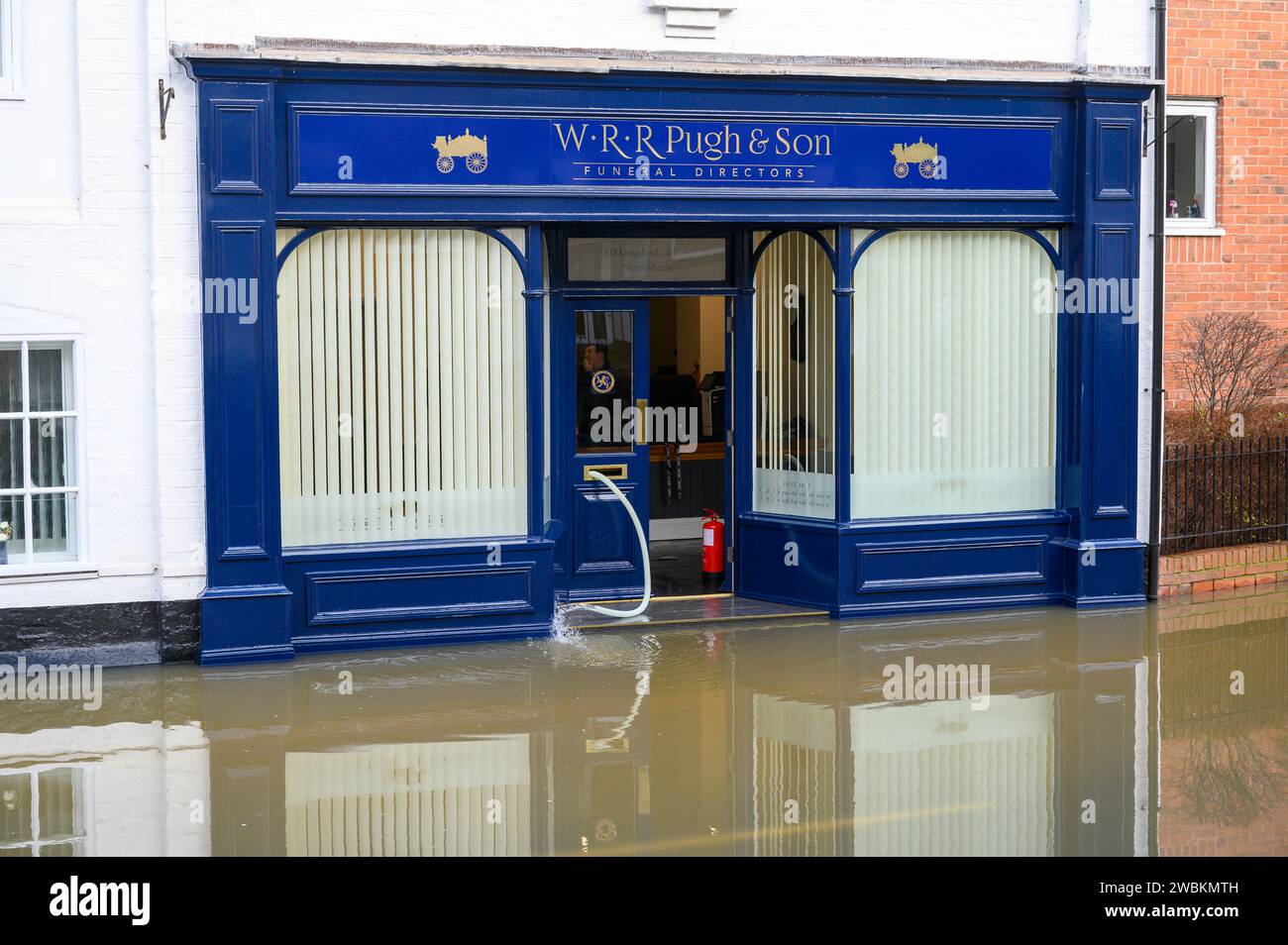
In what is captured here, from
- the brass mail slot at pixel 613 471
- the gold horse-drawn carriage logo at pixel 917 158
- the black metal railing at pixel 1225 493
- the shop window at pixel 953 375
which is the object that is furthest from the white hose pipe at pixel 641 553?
the black metal railing at pixel 1225 493

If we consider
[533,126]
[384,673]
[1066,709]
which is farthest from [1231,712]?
[533,126]

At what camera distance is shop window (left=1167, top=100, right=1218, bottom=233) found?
563 inches

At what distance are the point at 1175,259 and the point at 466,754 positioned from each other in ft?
28.7

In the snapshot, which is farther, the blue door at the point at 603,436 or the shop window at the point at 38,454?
the blue door at the point at 603,436

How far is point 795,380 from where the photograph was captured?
12.4m

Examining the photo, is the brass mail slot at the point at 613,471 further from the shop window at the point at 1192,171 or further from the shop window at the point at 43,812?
the shop window at the point at 1192,171

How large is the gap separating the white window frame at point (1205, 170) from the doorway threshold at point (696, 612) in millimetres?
5213

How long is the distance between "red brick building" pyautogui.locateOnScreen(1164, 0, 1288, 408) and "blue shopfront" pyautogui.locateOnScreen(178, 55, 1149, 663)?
7.13ft

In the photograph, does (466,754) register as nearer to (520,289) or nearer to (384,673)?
(384,673)

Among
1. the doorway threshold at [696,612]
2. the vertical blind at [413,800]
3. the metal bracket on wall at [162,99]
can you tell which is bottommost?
the vertical blind at [413,800]

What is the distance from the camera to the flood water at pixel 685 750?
7.25 m
